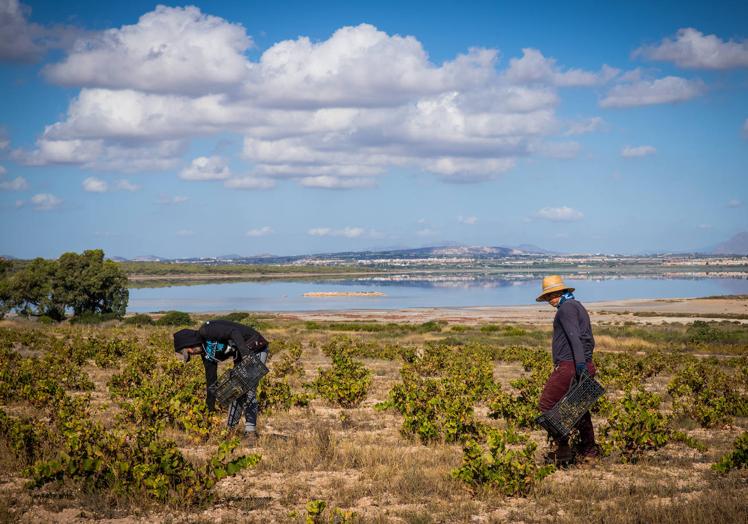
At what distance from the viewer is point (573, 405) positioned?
8109mm

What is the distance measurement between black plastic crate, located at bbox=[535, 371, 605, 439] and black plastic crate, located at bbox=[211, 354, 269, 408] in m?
3.73

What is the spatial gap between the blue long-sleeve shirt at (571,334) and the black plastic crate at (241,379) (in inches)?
151

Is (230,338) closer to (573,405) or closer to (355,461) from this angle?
(355,461)

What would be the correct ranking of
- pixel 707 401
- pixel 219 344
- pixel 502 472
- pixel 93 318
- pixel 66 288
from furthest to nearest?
pixel 66 288 → pixel 93 318 → pixel 707 401 → pixel 219 344 → pixel 502 472

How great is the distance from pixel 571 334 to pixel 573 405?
81 centimetres

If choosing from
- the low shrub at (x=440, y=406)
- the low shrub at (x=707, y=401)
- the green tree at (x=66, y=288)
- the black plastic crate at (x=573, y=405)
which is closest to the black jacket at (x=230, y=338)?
the low shrub at (x=440, y=406)

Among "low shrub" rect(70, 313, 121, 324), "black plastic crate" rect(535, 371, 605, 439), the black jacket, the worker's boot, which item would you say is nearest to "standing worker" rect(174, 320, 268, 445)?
the black jacket

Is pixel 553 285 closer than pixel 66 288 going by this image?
Yes

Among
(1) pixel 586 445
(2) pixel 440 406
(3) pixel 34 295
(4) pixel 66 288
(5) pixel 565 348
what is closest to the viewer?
(5) pixel 565 348

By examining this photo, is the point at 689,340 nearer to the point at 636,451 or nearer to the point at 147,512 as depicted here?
the point at 636,451

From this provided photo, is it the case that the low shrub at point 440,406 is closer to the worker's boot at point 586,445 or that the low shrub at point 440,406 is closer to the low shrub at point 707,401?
the worker's boot at point 586,445

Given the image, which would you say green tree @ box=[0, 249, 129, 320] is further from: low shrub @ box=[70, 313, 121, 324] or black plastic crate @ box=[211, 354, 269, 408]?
black plastic crate @ box=[211, 354, 269, 408]

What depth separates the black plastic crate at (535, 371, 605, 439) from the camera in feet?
26.6

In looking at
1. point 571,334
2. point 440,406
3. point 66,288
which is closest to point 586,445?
point 571,334
